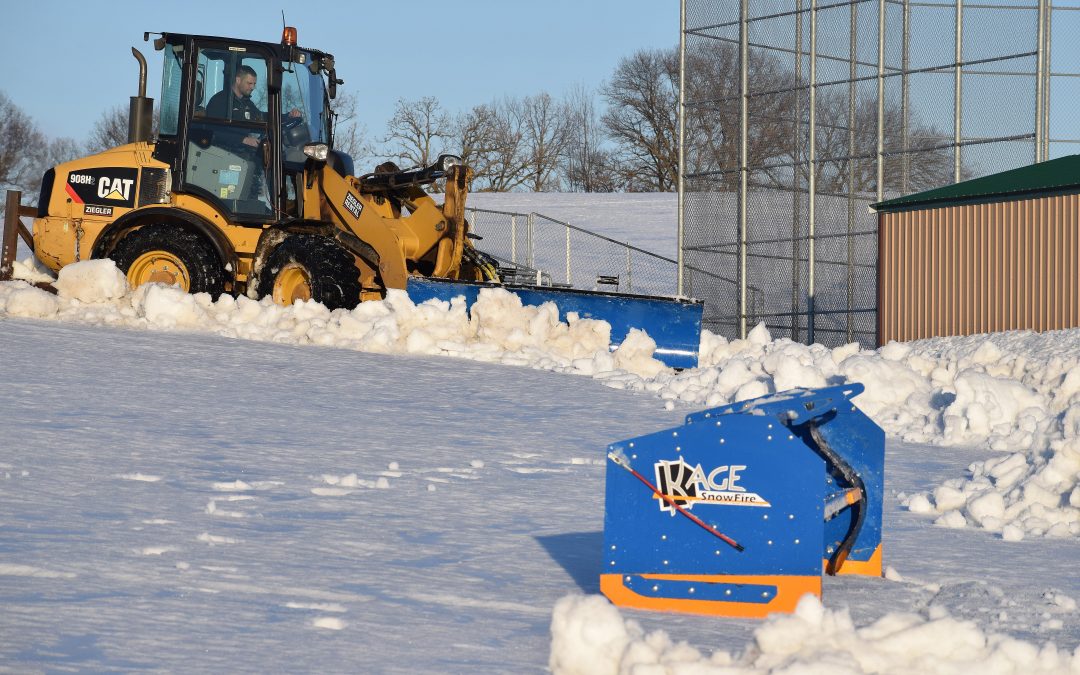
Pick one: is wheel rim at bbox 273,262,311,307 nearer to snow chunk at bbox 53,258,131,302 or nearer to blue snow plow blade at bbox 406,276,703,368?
blue snow plow blade at bbox 406,276,703,368

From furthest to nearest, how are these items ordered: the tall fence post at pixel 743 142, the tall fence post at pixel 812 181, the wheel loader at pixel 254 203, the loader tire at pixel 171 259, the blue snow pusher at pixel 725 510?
the tall fence post at pixel 743 142 → the tall fence post at pixel 812 181 → the loader tire at pixel 171 259 → the wheel loader at pixel 254 203 → the blue snow pusher at pixel 725 510

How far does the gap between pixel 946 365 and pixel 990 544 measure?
6.86m

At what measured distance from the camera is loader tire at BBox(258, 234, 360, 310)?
15.3 metres

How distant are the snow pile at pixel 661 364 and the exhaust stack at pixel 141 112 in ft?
5.40

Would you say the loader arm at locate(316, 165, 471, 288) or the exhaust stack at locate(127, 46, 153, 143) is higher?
the exhaust stack at locate(127, 46, 153, 143)

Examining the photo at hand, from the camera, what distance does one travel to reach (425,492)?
7.86m

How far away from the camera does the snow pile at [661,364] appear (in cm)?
1116

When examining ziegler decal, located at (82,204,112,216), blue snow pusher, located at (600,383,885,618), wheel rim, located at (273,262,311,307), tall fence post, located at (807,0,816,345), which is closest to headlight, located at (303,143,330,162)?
wheel rim, located at (273,262,311,307)

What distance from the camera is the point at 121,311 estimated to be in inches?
612

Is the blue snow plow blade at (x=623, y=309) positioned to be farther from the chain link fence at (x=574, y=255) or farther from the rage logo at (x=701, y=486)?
the chain link fence at (x=574, y=255)

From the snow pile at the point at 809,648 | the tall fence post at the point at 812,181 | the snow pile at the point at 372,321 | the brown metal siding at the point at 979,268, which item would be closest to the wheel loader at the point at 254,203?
the snow pile at the point at 372,321

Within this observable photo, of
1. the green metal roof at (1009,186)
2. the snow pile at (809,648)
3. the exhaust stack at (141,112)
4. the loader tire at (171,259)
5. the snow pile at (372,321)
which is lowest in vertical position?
the snow pile at (809,648)

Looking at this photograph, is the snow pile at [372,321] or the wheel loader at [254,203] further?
the wheel loader at [254,203]

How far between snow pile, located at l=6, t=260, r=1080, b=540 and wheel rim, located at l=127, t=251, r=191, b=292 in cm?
33
